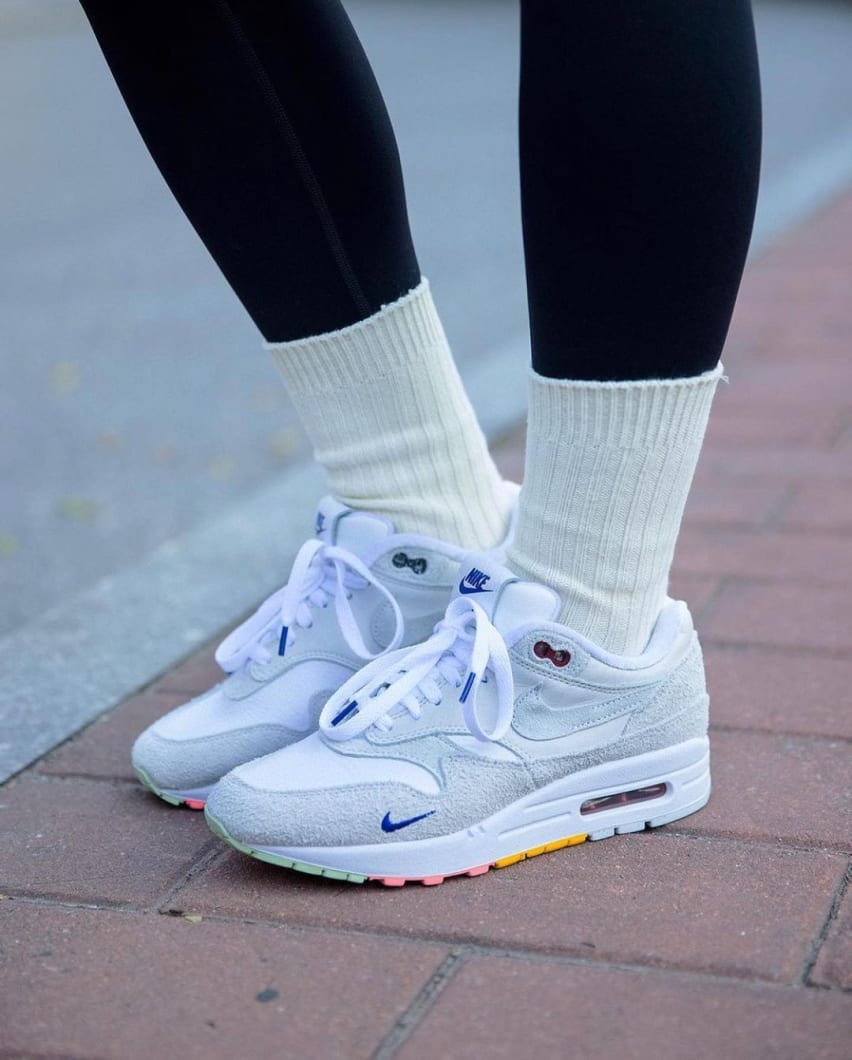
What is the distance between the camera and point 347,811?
1097 millimetres

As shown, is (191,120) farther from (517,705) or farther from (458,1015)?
(458,1015)

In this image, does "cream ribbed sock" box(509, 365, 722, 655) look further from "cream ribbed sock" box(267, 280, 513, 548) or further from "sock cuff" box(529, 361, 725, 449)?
"cream ribbed sock" box(267, 280, 513, 548)

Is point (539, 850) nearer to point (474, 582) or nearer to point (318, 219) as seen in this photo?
point (474, 582)

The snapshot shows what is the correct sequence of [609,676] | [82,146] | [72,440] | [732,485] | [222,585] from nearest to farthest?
[609,676], [222,585], [732,485], [72,440], [82,146]

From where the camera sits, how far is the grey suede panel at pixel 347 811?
3.58ft

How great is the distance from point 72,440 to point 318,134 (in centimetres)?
151

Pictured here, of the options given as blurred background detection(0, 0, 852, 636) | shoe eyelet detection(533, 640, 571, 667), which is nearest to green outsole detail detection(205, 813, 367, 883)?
shoe eyelet detection(533, 640, 571, 667)

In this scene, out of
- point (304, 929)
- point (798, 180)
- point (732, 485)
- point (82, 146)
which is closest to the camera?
point (304, 929)

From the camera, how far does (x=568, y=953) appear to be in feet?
3.26

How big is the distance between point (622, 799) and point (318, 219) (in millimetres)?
546

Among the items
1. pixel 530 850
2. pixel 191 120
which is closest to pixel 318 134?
pixel 191 120

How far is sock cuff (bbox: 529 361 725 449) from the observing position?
107cm

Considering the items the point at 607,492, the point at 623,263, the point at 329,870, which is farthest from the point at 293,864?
the point at 623,263

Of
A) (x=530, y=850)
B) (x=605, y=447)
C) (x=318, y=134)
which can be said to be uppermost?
(x=318, y=134)
